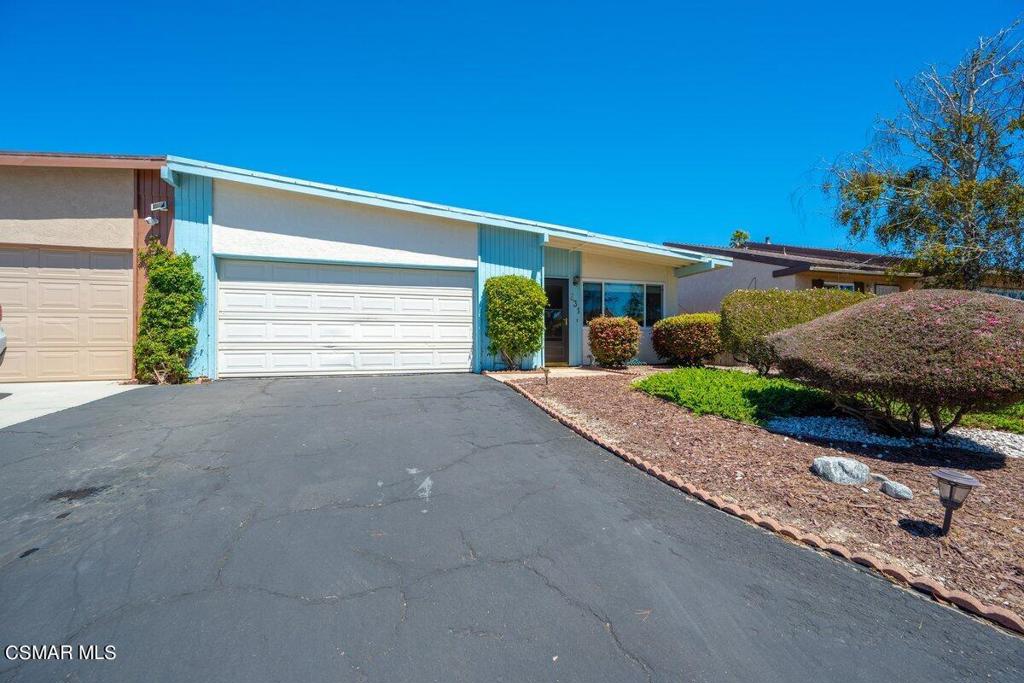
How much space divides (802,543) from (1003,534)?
4.49 ft

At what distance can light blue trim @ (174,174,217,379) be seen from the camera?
820 centimetres

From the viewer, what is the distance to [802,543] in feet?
9.04

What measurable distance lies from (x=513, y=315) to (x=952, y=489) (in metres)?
7.62

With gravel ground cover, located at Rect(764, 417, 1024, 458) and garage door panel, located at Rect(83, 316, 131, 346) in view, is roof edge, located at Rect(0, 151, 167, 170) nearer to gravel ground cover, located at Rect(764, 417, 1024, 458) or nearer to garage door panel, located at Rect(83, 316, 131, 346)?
garage door panel, located at Rect(83, 316, 131, 346)

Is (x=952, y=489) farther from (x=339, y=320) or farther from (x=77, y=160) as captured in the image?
(x=77, y=160)

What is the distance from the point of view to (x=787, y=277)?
42.3 ft

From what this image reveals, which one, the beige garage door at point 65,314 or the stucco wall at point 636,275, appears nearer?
the beige garage door at point 65,314

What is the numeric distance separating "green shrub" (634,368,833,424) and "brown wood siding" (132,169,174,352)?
9.43 meters

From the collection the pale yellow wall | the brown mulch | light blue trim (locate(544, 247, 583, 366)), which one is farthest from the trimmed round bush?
the pale yellow wall

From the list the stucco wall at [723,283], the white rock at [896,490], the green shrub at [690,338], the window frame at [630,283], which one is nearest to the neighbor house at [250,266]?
the window frame at [630,283]

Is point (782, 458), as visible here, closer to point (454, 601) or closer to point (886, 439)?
point (886, 439)

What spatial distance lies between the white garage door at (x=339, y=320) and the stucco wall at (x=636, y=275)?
12.0ft

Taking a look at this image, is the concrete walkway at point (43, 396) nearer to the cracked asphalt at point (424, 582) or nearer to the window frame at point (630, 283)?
the cracked asphalt at point (424, 582)

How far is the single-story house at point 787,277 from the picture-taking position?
502 inches
